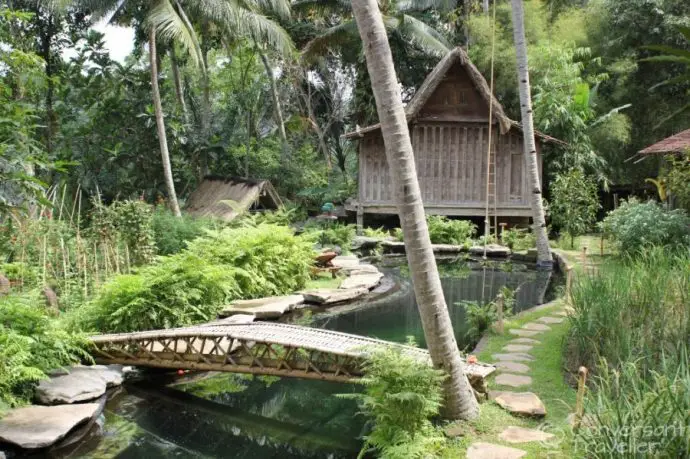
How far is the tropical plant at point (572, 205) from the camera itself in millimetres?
14641

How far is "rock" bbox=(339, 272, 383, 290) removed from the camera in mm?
10266

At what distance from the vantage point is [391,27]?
20.8 m

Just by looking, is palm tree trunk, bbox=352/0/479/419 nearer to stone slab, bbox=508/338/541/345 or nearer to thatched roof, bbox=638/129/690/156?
stone slab, bbox=508/338/541/345

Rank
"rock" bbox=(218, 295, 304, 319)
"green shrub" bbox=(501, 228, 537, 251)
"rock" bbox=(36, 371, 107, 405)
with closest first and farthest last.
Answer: "rock" bbox=(36, 371, 107, 405) < "rock" bbox=(218, 295, 304, 319) < "green shrub" bbox=(501, 228, 537, 251)

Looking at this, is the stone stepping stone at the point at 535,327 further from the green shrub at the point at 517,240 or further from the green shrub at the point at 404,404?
the green shrub at the point at 517,240

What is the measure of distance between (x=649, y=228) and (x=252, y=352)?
7622mm

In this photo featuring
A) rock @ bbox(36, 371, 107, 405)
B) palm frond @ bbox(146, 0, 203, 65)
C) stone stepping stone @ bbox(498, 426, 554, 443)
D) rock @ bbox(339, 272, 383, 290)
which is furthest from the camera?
palm frond @ bbox(146, 0, 203, 65)

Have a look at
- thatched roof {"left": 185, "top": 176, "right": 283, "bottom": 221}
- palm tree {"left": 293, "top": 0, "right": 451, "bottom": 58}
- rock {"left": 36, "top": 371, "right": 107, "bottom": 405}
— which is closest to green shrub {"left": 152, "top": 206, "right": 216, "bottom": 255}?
thatched roof {"left": 185, "top": 176, "right": 283, "bottom": 221}

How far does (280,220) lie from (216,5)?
5.51m

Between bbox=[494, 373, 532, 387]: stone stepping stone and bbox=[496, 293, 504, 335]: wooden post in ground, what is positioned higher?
bbox=[496, 293, 504, 335]: wooden post in ground

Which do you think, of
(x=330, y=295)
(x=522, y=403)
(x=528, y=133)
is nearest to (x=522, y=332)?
(x=522, y=403)

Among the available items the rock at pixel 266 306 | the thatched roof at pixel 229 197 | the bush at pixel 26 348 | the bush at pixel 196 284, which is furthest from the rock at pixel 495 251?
the bush at pixel 26 348

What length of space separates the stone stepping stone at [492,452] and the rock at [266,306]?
4.40 meters

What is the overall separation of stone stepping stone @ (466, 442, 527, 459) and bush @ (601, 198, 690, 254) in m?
6.76
